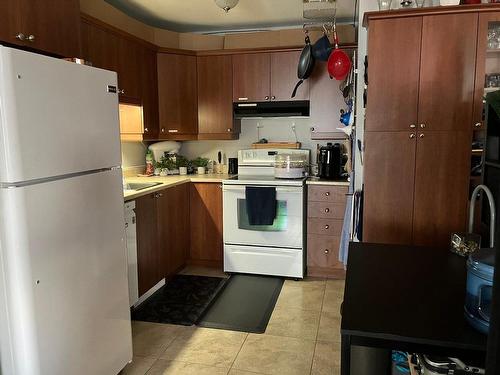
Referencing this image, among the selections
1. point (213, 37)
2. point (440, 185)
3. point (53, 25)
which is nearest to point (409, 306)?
point (440, 185)

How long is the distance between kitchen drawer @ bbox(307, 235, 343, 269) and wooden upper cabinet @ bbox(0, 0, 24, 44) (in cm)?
265

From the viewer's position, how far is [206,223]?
3803 millimetres

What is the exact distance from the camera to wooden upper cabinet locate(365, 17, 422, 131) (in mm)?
2502

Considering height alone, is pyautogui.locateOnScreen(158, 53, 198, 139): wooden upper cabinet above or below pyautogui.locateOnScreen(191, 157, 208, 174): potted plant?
above

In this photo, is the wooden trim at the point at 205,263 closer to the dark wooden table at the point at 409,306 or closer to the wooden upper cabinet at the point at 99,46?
the wooden upper cabinet at the point at 99,46

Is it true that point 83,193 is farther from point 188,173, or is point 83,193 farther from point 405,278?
point 188,173

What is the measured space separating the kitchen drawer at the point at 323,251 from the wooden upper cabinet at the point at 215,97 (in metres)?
1.35

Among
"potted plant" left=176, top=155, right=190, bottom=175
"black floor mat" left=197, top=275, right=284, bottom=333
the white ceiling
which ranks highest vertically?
the white ceiling

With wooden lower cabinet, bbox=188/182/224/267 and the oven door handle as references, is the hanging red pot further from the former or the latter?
wooden lower cabinet, bbox=188/182/224/267

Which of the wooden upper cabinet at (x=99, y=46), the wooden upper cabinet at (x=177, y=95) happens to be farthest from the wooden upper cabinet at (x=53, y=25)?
the wooden upper cabinet at (x=177, y=95)

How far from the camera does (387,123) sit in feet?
8.46

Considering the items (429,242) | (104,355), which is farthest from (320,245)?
(104,355)

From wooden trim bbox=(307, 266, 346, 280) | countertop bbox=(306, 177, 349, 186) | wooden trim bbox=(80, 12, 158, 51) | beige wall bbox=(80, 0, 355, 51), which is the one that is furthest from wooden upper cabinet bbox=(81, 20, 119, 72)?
wooden trim bbox=(307, 266, 346, 280)

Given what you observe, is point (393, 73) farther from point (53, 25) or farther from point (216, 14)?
point (53, 25)
